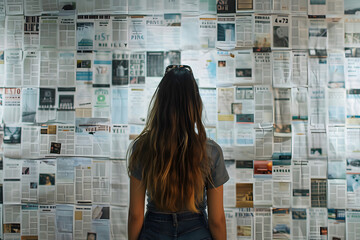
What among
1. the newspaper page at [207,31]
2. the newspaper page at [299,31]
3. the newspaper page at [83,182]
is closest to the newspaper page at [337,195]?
the newspaper page at [299,31]

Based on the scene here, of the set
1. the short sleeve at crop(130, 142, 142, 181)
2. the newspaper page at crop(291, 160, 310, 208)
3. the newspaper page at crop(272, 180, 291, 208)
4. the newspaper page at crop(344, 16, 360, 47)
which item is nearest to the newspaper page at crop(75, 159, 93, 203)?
the short sleeve at crop(130, 142, 142, 181)

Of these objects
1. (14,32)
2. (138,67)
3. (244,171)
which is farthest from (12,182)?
(244,171)

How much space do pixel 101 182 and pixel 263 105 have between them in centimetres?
107

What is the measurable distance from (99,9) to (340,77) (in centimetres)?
149

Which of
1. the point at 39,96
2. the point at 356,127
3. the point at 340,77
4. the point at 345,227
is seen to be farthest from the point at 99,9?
the point at 345,227

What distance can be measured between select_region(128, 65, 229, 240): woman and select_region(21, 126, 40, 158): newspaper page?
0.96 meters

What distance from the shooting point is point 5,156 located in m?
1.59

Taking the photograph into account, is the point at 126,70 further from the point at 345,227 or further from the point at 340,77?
the point at 345,227

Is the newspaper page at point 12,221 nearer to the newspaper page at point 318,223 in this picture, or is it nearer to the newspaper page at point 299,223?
the newspaper page at point 299,223

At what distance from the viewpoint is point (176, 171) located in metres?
0.87

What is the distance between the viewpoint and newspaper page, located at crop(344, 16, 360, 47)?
1537 mm

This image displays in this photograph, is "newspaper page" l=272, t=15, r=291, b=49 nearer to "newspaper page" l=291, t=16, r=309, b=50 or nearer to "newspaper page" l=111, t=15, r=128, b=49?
"newspaper page" l=291, t=16, r=309, b=50

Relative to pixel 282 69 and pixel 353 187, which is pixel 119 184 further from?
pixel 353 187

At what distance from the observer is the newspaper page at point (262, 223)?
1.52 m
